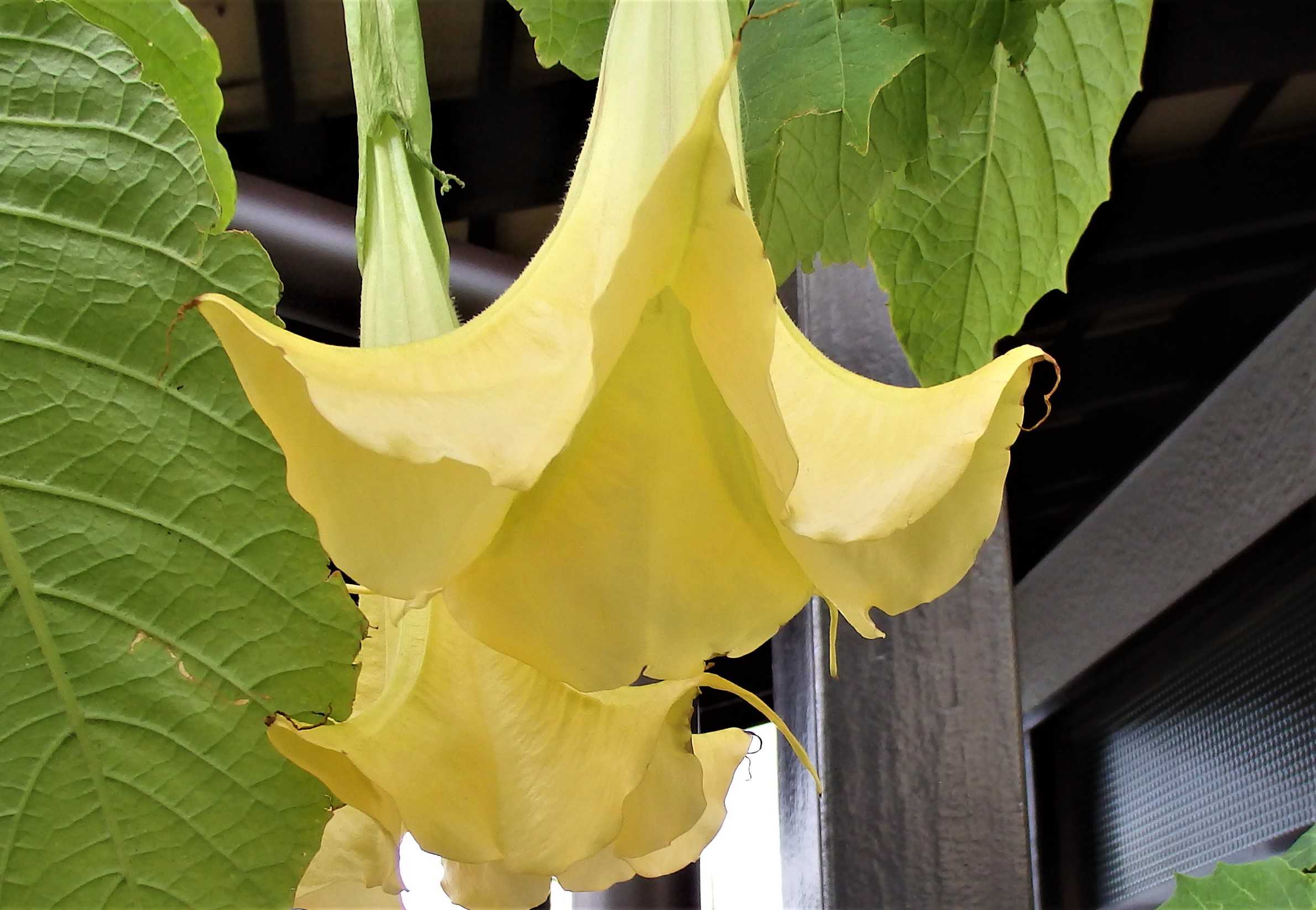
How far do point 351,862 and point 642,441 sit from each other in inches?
6.4

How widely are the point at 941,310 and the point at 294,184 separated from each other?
112 cm

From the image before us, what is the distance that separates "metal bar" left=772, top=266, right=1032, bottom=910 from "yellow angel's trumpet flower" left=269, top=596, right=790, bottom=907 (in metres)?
0.51

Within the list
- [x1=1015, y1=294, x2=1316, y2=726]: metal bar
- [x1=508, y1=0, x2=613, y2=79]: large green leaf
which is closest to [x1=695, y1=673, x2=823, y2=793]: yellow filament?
[x1=508, y1=0, x2=613, y2=79]: large green leaf

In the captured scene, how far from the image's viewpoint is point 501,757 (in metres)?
0.25

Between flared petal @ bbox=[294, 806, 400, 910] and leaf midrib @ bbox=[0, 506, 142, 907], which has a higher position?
leaf midrib @ bbox=[0, 506, 142, 907]

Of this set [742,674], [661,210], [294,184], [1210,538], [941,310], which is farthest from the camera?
[742,674]

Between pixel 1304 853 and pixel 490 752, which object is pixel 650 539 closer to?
pixel 490 752

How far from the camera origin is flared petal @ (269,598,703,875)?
24 cm

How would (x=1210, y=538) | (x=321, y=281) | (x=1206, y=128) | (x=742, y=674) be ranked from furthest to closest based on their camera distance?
(x=742, y=674), (x=1210, y=538), (x=1206, y=128), (x=321, y=281)

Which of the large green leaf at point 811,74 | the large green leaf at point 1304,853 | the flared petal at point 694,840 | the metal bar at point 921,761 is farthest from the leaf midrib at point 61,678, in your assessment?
the large green leaf at point 1304,853

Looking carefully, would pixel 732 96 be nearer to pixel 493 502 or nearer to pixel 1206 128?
pixel 493 502

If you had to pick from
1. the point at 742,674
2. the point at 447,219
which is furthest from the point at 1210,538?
the point at 447,219

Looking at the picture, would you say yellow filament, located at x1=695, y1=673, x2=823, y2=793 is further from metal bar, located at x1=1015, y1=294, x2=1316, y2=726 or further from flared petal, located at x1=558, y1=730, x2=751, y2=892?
metal bar, located at x1=1015, y1=294, x2=1316, y2=726

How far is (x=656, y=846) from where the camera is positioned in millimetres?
271
